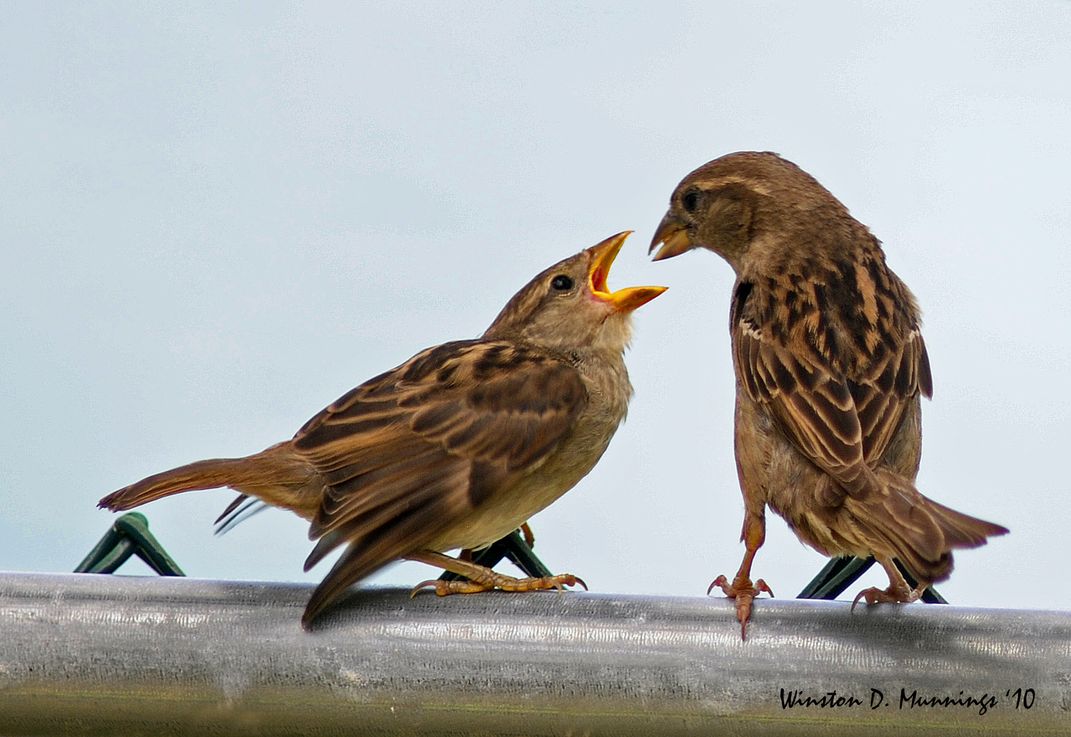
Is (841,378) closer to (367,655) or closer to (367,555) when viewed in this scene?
(367,555)

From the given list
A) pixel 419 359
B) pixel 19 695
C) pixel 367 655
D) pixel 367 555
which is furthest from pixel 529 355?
pixel 19 695

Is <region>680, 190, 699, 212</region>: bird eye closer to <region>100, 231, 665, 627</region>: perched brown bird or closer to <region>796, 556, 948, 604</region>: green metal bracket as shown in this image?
<region>100, 231, 665, 627</region>: perched brown bird

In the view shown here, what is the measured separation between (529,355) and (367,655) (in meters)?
1.52

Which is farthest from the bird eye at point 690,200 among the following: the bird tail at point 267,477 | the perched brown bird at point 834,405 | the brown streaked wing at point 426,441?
the bird tail at point 267,477

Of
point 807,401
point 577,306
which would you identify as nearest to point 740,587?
point 807,401

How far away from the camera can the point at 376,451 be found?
2.83 meters

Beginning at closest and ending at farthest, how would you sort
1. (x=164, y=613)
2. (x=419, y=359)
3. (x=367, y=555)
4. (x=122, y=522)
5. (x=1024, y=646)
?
(x=1024, y=646) → (x=164, y=613) → (x=367, y=555) → (x=122, y=522) → (x=419, y=359)

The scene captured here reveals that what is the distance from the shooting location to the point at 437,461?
9.32 feet

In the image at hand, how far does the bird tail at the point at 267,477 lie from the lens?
299 cm

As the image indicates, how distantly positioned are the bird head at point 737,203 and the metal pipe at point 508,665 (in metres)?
2.23

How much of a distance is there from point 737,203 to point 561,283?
2.13 feet

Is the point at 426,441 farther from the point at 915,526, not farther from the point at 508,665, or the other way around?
the point at 915,526

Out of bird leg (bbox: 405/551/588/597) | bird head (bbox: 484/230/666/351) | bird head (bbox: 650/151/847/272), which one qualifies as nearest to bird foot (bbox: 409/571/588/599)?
bird leg (bbox: 405/551/588/597)

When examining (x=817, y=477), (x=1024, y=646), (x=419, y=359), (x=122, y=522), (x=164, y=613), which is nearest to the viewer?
(x=1024, y=646)
